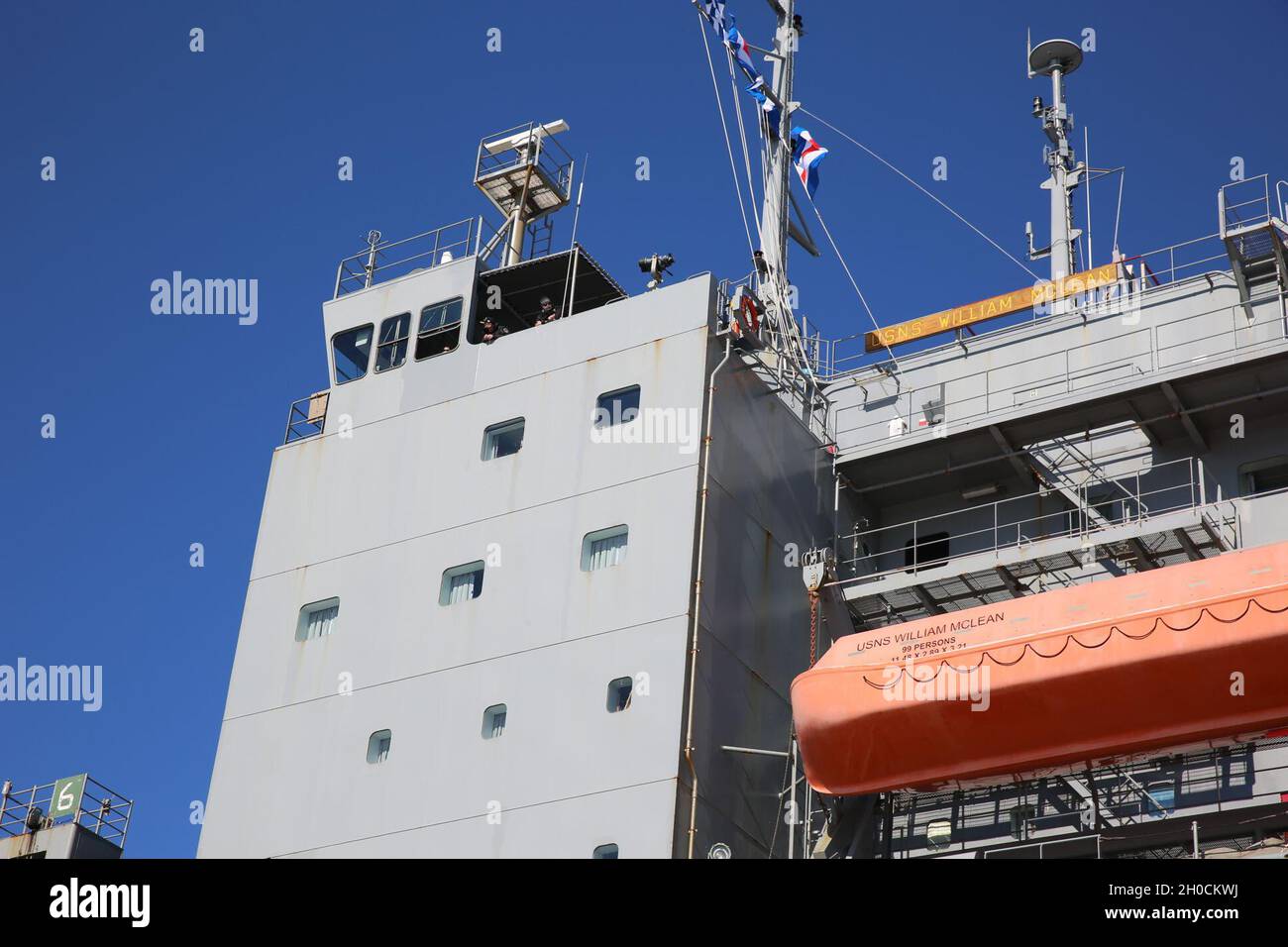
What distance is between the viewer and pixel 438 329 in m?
25.2

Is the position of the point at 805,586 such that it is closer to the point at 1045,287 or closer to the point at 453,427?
the point at 453,427

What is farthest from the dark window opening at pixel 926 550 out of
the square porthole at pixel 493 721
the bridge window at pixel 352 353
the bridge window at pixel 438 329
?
the bridge window at pixel 352 353

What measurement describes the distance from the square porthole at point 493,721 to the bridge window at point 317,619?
11.2 feet

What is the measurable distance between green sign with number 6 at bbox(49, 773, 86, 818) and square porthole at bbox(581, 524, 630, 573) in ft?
49.2

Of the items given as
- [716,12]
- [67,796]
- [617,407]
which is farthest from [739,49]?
[67,796]

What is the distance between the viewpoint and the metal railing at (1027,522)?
21.5 meters

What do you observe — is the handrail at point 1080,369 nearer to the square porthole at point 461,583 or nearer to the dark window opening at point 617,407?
the dark window opening at point 617,407

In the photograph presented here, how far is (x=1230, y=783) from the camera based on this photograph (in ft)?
63.9

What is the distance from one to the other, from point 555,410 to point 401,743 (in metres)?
5.06

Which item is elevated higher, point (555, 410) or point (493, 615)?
point (555, 410)

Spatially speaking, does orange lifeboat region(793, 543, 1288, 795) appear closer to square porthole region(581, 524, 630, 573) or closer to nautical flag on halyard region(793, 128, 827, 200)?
square porthole region(581, 524, 630, 573)

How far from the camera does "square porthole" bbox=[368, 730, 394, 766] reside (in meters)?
21.5
